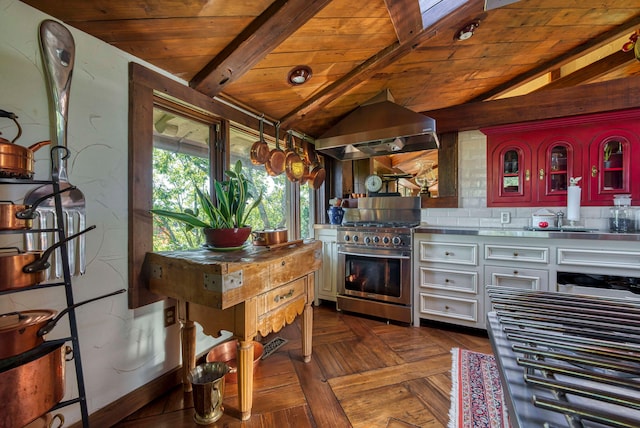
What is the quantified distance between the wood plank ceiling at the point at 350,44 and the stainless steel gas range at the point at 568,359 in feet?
5.09

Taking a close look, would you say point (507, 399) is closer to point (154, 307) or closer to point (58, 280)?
point (58, 280)

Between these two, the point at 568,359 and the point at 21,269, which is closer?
the point at 568,359

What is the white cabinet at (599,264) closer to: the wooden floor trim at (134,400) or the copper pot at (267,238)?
the copper pot at (267,238)

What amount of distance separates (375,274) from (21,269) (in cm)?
240

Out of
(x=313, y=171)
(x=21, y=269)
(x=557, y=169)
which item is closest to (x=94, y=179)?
(x=21, y=269)

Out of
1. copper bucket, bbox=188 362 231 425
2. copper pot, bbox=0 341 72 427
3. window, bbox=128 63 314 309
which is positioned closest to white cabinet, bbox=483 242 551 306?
copper bucket, bbox=188 362 231 425

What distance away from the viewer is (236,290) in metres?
1.24

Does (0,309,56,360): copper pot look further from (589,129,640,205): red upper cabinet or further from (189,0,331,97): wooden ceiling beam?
(589,129,640,205): red upper cabinet

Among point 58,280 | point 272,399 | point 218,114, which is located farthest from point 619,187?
point 58,280

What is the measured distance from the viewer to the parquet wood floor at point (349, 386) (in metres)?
1.39

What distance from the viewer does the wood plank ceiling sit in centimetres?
134

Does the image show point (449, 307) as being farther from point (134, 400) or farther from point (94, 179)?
point (94, 179)

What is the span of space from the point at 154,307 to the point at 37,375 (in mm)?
789

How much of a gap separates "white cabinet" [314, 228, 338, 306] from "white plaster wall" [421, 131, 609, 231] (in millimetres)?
1143
